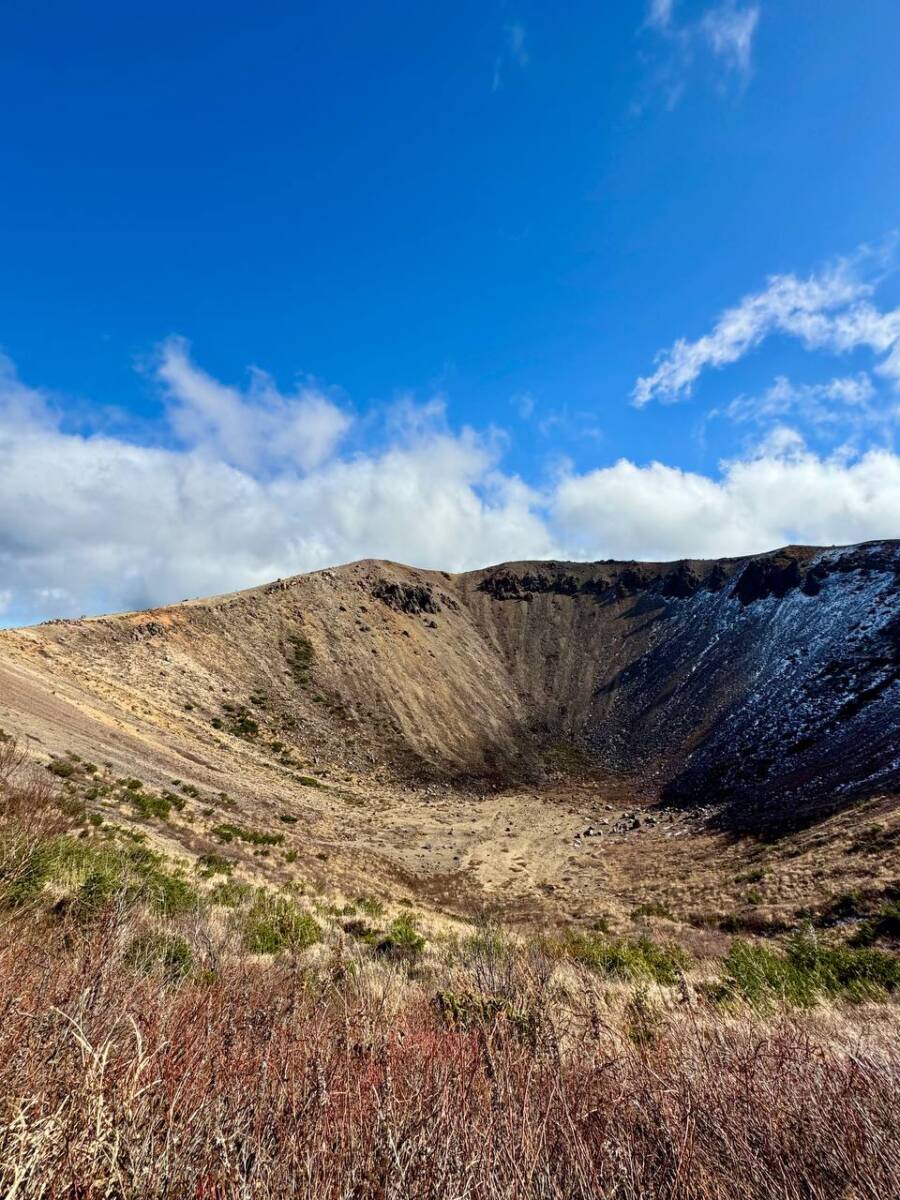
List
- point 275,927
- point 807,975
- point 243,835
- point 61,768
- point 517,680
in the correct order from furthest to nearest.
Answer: point 517,680 → point 243,835 → point 61,768 → point 275,927 → point 807,975

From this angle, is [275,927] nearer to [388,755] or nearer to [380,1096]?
[380,1096]

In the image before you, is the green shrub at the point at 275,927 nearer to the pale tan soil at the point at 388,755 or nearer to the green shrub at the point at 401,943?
the green shrub at the point at 401,943

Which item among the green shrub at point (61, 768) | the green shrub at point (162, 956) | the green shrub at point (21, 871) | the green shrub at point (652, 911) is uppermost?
the green shrub at point (21, 871)

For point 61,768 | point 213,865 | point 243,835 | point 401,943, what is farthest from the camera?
point 243,835

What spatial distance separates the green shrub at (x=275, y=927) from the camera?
10008mm

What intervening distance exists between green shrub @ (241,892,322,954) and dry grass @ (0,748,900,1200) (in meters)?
4.22

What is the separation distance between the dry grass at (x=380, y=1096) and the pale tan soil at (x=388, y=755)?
15414mm

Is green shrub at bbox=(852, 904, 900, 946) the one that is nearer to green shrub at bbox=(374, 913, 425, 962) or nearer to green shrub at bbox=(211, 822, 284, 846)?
green shrub at bbox=(374, 913, 425, 962)

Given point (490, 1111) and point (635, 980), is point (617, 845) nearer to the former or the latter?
point (635, 980)

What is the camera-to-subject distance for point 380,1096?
369 cm

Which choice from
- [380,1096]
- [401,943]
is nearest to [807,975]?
[401,943]

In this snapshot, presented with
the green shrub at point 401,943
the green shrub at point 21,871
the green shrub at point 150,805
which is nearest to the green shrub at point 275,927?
the green shrub at point 401,943

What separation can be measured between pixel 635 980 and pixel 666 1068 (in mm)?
6216

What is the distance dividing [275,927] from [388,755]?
44.1 m
